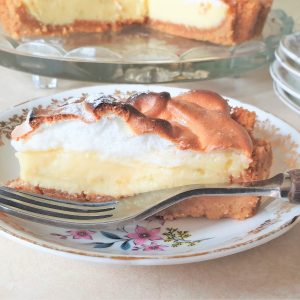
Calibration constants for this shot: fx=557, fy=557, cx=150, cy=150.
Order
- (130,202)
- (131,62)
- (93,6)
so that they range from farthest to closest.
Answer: (93,6) < (131,62) < (130,202)

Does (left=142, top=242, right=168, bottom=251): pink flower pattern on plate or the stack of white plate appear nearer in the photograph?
(left=142, top=242, right=168, bottom=251): pink flower pattern on plate

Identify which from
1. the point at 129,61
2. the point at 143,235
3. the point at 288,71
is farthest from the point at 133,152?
the point at 288,71

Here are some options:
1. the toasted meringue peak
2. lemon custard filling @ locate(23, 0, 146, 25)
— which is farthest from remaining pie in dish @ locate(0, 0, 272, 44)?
the toasted meringue peak

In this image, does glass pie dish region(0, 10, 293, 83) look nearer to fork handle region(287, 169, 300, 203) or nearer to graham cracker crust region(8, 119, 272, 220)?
graham cracker crust region(8, 119, 272, 220)

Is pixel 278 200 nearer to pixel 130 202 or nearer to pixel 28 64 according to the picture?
pixel 130 202

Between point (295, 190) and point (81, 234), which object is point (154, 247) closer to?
point (81, 234)

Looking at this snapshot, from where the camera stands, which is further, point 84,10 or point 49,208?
point 84,10

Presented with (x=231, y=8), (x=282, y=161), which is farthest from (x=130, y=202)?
(x=231, y=8)
